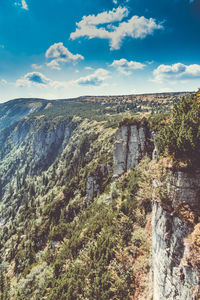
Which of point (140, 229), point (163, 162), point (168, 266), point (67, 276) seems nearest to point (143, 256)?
point (140, 229)

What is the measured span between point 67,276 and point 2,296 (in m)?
37.5

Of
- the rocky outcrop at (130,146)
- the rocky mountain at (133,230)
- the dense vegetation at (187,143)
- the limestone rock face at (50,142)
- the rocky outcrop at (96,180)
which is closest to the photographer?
the rocky mountain at (133,230)

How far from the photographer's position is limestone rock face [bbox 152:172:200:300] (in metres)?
11.2

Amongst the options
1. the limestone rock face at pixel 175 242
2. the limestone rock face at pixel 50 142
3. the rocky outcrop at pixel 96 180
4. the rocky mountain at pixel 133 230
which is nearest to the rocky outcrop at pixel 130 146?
the rocky mountain at pixel 133 230

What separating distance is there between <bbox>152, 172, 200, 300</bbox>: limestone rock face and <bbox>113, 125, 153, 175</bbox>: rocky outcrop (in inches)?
1417

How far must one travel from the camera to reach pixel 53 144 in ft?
629

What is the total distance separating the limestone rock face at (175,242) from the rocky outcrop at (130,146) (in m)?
36.0

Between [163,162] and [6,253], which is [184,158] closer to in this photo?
[163,162]

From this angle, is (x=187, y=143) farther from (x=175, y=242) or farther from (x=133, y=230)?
(x=133, y=230)

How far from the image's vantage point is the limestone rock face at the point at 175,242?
36.7 feet

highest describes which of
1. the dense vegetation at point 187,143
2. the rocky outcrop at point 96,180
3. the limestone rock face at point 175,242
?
the dense vegetation at point 187,143

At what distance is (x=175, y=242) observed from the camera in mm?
12180

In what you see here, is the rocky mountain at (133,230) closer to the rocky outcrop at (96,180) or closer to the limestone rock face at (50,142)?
the rocky outcrop at (96,180)

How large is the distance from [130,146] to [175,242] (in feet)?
132
